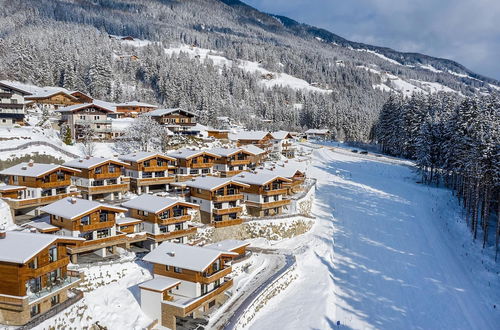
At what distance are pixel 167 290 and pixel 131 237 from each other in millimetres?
7974

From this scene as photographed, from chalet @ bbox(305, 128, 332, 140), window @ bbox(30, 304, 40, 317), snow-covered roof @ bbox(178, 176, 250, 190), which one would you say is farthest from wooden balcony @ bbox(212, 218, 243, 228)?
chalet @ bbox(305, 128, 332, 140)

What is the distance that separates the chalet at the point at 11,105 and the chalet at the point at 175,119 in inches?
896

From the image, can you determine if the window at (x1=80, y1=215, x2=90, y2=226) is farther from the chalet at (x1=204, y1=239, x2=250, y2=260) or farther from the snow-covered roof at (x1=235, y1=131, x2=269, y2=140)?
the snow-covered roof at (x1=235, y1=131, x2=269, y2=140)

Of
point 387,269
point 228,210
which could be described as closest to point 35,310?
point 228,210

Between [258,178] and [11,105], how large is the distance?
41044 millimetres

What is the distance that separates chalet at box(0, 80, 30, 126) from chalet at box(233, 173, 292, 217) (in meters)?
36.3

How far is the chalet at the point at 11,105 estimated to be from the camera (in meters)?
55.8

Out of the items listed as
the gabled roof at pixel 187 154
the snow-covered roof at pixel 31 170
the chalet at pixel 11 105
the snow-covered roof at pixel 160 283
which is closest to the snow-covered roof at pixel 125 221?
the snow-covered roof at pixel 160 283

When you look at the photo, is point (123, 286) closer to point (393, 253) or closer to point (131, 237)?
point (131, 237)

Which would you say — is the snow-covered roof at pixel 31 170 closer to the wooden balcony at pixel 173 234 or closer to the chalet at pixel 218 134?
the wooden balcony at pixel 173 234

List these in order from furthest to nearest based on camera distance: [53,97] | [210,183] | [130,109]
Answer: [130,109]
[53,97]
[210,183]

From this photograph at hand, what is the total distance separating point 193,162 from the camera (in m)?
52.9

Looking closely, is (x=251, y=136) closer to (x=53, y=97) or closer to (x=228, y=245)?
(x=53, y=97)

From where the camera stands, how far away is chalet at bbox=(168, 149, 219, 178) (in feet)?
171
